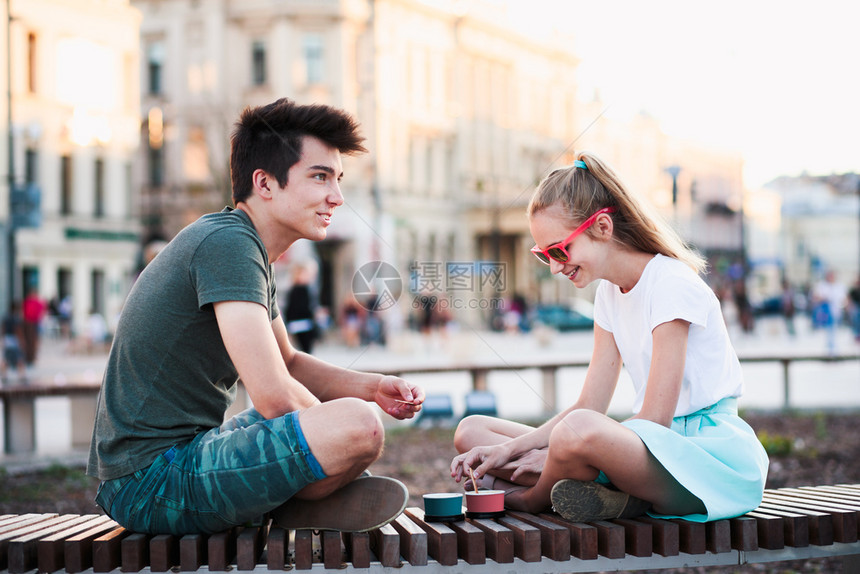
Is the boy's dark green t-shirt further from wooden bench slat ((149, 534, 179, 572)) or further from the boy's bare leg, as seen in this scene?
the boy's bare leg

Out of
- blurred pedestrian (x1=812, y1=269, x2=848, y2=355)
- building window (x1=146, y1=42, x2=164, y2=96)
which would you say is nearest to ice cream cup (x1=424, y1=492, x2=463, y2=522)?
blurred pedestrian (x1=812, y1=269, x2=848, y2=355)

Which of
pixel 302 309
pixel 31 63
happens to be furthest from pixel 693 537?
pixel 31 63

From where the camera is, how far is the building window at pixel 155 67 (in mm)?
36562

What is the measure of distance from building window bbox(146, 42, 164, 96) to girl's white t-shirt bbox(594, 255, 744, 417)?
3576 centimetres

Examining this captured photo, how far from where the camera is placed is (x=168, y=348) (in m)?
2.69

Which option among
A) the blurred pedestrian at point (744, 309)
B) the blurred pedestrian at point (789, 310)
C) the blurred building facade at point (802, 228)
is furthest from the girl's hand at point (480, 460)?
the blurred building facade at point (802, 228)

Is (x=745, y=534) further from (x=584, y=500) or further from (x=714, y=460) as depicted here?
(x=584, y=500)

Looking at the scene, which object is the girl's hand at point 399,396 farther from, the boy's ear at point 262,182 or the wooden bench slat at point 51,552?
the wooden bench slat at point 51,552

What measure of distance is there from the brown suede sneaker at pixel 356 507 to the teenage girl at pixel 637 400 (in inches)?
16.4

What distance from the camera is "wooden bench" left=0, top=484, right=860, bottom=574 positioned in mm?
2586

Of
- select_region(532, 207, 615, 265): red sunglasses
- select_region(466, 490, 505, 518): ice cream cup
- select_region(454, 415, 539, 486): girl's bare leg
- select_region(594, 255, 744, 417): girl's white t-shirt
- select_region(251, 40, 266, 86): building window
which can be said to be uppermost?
select_region(251, 40, 266, 86): building window

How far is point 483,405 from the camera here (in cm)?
873

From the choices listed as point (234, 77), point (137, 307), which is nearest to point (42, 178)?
point (234, 77)

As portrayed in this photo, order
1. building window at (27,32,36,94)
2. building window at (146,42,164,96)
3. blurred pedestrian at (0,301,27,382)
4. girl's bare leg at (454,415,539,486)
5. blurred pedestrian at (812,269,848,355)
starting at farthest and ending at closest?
building window at (146,42,164,96), building window at (27,32,36,94), blurred pedestrian at (812,269,848,355), blurred pedestrian at (0,301,27,382), girl's bare leg at (454,415,539,486)
